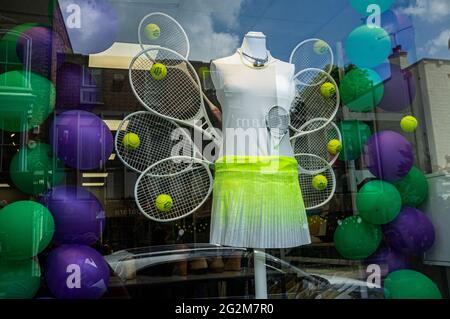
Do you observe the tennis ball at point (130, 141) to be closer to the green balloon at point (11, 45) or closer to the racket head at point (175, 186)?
the racket head at point (175, 186)

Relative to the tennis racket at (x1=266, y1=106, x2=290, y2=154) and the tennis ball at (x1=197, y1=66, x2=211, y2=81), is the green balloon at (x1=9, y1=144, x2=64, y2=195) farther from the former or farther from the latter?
the tennis racket at (x1=266, y1=106, x2=290, y2=154)

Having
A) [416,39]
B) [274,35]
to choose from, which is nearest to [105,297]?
[274,35]

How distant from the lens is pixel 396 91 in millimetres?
2170

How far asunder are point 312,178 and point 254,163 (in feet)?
1.52

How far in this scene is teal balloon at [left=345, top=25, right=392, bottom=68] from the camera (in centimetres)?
209

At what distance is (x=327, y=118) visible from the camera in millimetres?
2162

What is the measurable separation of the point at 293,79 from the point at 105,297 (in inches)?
48.0

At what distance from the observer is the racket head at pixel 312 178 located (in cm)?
207

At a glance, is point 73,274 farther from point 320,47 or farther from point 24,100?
point 320,47

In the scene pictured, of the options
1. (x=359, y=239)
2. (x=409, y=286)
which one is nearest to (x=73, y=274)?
(x=359, y=239)

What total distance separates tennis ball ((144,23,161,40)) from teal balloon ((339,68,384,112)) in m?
0.94

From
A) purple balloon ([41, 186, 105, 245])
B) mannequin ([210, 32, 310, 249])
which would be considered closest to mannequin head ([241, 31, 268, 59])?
mannequin ([210, 32, 310, 249])
